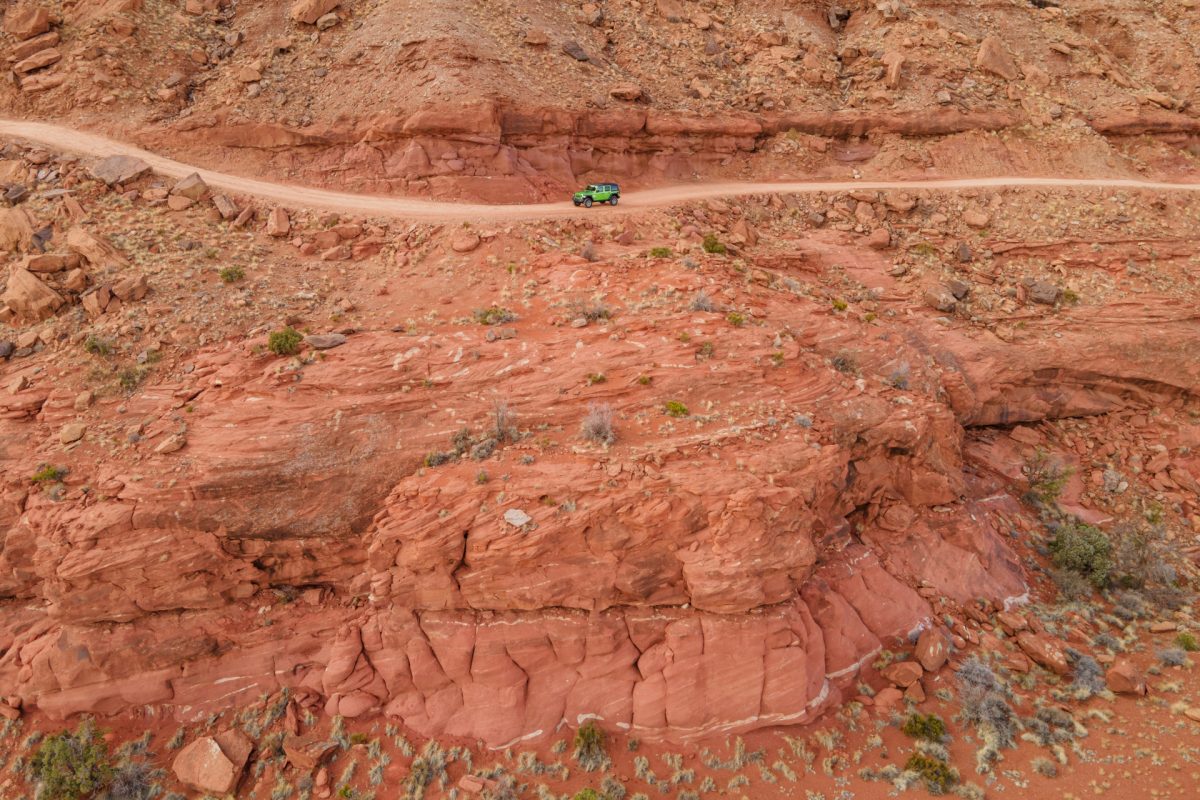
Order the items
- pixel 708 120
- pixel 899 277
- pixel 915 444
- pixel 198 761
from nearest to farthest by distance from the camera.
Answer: pixel 198 761 < pixel 915 444 < pixel 899 277 < pixel 708 120

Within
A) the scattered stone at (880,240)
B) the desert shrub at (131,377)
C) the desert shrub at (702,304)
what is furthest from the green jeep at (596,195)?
the desert shrub at (131,377)

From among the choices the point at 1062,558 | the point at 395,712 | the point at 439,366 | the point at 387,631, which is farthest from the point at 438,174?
the point at 1062,558

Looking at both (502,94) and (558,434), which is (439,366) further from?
(502,94)

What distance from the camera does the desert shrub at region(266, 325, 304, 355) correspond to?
20375mm

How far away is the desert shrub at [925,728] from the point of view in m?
16.8

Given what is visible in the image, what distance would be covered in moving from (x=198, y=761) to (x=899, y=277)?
1226 inches

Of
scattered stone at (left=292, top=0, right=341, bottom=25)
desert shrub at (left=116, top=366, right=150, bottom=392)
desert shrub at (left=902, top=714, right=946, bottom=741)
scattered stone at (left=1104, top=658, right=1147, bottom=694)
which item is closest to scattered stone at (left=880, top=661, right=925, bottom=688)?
desert shrub at (left=902, top=714, right=946, bottom=741)

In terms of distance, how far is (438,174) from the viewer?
29156 mm

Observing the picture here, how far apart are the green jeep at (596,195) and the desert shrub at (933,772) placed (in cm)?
2421

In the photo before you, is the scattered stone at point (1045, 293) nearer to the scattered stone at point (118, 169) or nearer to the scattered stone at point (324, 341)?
the scattered stone at point (324, 341)

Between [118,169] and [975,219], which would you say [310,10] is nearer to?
[118,169]

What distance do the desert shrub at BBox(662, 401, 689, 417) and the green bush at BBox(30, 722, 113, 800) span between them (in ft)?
60.1

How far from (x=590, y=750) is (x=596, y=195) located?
22825mm

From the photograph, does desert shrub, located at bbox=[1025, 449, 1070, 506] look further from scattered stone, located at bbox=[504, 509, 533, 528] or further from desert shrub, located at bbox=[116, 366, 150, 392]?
desert shrub, located at bbox=[116, 366, 150, 392]
